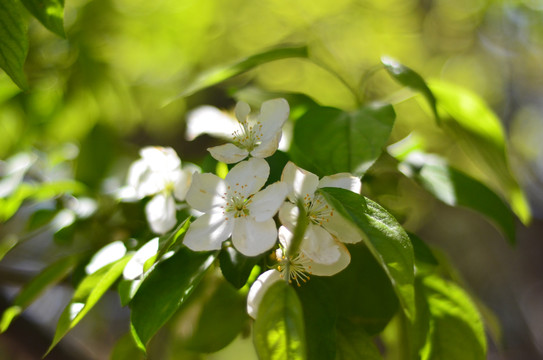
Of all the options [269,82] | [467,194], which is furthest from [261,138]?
[269,82]

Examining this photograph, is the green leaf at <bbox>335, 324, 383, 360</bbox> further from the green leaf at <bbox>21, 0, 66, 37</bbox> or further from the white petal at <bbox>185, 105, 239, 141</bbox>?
the green leaf at <bbox>21, 0, 66, 37</bbox>

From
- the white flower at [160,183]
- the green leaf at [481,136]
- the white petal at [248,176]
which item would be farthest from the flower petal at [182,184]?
the green leaf at [481,136]

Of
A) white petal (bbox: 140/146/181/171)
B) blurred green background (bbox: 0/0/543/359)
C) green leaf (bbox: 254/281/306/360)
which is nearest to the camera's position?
green leaf (bbox: 254/281/306/360)

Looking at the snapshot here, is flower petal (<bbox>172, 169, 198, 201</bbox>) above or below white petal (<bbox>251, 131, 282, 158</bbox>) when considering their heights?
below

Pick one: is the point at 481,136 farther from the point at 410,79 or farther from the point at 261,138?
the point at 261,138

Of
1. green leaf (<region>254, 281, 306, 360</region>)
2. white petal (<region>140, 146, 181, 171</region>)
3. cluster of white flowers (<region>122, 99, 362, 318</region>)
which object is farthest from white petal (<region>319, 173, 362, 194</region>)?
white petal (<region>140, 146, 181, 171</region>)

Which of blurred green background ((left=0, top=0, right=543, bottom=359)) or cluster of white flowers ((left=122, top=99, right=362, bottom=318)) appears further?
blurred green background ((left=0, top=0, right=543, bottom=359))
